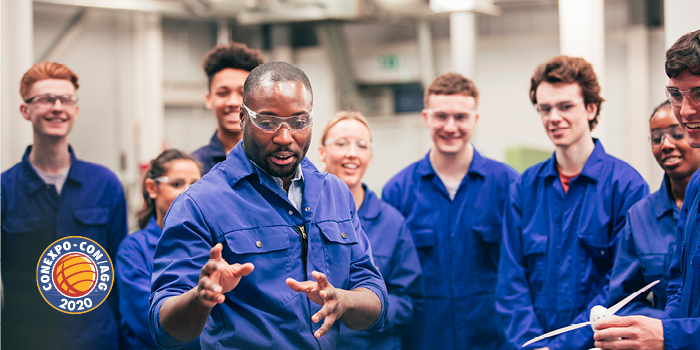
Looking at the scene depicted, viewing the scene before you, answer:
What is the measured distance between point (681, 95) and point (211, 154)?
1.74m

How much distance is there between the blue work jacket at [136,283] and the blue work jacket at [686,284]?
1.71m

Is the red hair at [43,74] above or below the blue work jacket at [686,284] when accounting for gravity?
above

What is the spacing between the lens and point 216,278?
1.28m

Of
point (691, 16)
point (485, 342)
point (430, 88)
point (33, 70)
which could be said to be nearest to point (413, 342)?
point (485, 342)

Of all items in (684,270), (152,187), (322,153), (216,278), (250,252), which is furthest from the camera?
(322,153)

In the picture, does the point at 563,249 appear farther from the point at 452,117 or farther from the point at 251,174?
the point at 251,174

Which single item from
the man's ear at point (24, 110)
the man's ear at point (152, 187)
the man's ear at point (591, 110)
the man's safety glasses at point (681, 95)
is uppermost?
the man's ear at point (24, 110)

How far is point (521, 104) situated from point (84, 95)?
4.80 metres

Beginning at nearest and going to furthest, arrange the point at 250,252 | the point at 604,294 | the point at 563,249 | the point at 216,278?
the point at 216,278 → the point at 250,252 → the point at 604,294 → the point at 563,249

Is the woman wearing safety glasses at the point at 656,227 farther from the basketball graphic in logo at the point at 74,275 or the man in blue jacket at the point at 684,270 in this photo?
the basketball graphic in logo at the point at 74,275

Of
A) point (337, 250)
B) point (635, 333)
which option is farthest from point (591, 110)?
point (337, 250)

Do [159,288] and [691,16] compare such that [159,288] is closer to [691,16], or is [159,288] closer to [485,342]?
[485,342]

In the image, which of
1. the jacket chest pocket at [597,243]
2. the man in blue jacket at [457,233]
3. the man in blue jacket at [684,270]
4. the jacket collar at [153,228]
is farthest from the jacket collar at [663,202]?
the jacket collar at [153,228]

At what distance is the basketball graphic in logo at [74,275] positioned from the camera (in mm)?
2227
